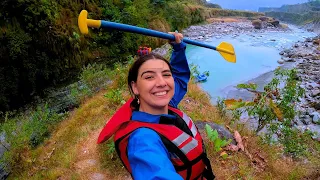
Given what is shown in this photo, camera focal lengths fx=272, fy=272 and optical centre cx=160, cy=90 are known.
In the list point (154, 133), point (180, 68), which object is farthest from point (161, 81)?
point (180, 68)

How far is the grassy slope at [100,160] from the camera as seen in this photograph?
4.00m

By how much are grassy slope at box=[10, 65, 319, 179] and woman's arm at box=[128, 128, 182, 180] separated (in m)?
2.73

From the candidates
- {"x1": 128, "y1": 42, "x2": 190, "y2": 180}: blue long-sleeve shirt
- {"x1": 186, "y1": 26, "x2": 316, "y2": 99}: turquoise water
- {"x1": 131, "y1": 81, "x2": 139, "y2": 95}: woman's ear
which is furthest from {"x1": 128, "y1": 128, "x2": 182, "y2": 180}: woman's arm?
{"x1": 186, "y1": 26, "x2": 316, "y2": 99}: turquoise water

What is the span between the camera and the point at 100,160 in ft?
14.2

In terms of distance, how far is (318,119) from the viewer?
7.89 metres

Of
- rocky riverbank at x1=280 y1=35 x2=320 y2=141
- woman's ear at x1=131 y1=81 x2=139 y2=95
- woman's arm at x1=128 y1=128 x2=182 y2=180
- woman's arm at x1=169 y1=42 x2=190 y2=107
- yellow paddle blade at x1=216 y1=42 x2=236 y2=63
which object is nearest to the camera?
woman's arm at x1=128 y1=128 x2=182 y2=180

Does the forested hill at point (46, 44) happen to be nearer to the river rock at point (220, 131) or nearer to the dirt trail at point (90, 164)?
the dirt trail at point (90, 164)

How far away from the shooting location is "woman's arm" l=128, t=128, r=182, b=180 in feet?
4.00

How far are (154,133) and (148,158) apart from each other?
195 millimetres

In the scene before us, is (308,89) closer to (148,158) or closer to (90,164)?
(90,164)

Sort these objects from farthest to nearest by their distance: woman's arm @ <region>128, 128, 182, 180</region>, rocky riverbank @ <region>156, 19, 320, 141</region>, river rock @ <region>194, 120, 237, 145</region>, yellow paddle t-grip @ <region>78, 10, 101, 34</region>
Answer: rocky riverbank @ <region>156, 19, 320, 141</region>
river rock @ <region>194, 120, 237, 145</region>
yellow paddle t-grip @ <region>78, 10, 101, 34</region>
woman's arm @ <region>128, 128, 182, 180</region>

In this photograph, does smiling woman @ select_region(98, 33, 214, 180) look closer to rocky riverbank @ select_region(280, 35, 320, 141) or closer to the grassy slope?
the grassy slope

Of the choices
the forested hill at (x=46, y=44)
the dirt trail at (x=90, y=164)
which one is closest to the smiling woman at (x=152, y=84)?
the dirt trail at (x=90, y=164)

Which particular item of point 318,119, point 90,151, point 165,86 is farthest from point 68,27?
point 165,86
